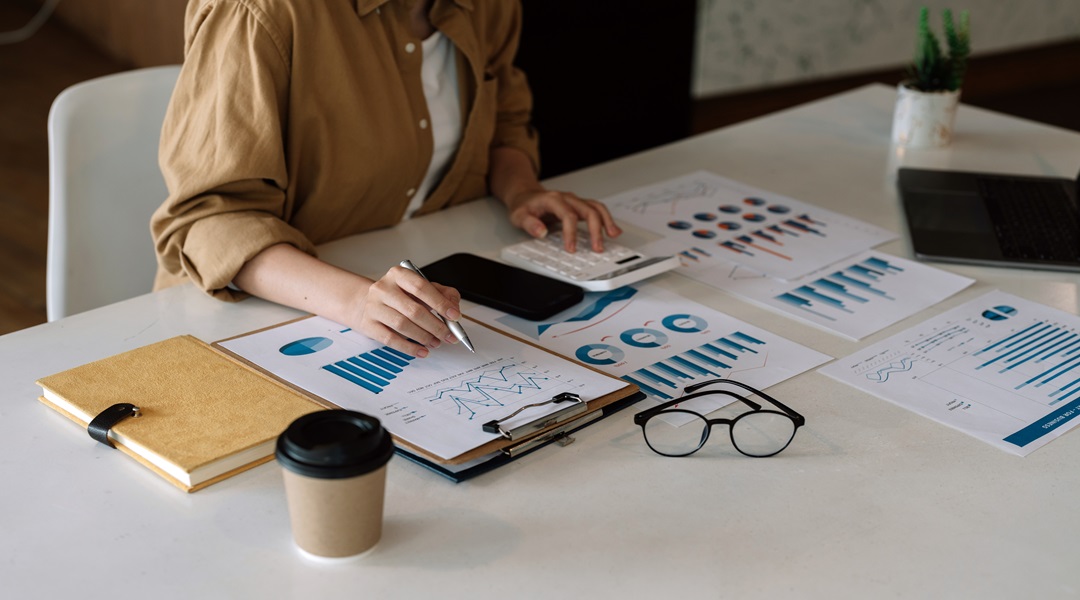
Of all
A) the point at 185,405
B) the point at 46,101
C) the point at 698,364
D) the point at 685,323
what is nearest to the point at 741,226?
the point at 685,323

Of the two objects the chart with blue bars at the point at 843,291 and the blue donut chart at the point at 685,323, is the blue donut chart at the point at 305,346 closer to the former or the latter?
the blue donut chart at the point at 685,323

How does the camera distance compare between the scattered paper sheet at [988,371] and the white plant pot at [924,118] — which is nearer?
the scattered paper sheet at [988,371]

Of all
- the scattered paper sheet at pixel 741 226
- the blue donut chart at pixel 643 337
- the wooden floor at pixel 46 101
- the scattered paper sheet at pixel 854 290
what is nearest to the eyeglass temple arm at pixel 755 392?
the blue donut chart at pixel 643 337

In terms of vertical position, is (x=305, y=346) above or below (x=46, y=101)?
above

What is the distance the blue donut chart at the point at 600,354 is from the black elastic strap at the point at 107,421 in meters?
0.45

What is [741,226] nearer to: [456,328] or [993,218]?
[993,218]

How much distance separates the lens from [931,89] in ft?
5.98

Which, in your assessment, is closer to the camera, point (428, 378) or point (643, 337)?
point (428, 378)

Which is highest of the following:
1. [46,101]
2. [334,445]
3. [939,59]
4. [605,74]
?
[939,59]

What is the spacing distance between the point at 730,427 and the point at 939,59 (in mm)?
1074

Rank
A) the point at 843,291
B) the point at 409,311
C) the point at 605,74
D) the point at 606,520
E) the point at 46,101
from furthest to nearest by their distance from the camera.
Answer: the point at 46,101 < the point at 605,74 < the point at 843,291 < the point at 409,311 < the point at 606,520

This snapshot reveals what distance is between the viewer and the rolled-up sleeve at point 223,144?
4.07ft

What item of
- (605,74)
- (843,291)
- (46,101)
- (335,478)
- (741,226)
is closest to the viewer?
(335,478)

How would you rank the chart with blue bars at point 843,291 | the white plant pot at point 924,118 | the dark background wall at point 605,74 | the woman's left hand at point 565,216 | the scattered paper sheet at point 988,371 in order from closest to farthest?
the scattered paper sheet at point 988,371 < the chart with blue bars at point 843,291 < the woman's left hand at point 565,216 < the white plant pot at point 924,118 < the dark background wall at point 605,74
